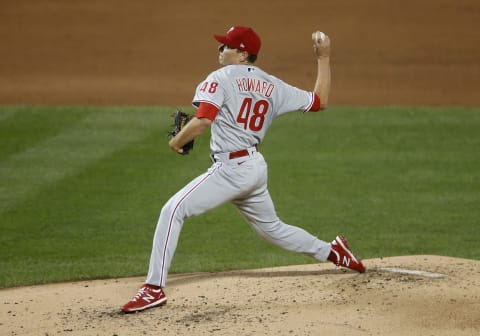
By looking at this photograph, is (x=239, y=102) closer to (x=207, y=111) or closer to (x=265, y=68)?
(x=207, y=111)

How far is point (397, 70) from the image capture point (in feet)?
50.6

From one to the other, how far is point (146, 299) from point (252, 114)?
1.34 metres

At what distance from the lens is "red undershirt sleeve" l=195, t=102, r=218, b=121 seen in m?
5.87

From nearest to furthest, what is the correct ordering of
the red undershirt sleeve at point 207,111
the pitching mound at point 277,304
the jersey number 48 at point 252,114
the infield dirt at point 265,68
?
the pitching mound at point 277,304 < the infield dirt at point 265,68 < the red undershirt sleeve at point 207,111 < the jersey number 48 at point 252,114

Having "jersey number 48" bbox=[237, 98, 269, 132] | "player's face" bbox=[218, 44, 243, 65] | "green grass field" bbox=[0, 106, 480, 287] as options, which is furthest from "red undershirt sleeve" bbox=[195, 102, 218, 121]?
"green grass field" bbox=[0, 106, 480, 287]

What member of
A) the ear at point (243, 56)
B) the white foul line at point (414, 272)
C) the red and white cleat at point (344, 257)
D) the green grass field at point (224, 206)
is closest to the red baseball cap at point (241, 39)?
the ear at point (243, 56)

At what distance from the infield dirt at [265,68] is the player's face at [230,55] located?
1499 mm

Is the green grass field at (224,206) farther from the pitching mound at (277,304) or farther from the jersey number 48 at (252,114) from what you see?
the jersey number 48 at (252,114)

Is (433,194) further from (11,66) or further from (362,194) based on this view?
(11,66)

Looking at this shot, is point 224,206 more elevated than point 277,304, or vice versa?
point 224,206

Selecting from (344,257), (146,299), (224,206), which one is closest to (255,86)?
(344,257)

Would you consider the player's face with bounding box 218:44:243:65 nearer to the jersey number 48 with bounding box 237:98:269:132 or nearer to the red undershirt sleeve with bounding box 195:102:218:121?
the jersey number 48 with bounding box 237:98:269:132

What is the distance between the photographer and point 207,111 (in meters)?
5.89

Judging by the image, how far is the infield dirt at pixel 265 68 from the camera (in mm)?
5688
